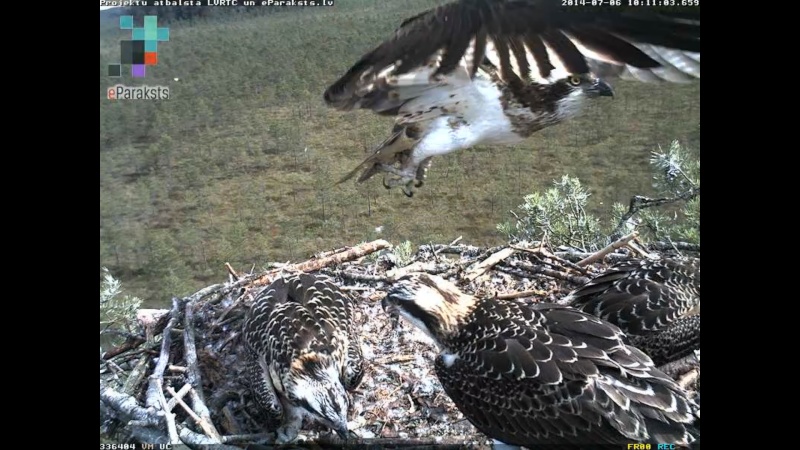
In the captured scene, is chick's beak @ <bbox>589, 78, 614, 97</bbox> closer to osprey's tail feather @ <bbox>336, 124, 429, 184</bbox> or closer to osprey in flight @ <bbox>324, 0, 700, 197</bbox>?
osprey in flight @ <bbox>324, 0, 700, 197</bbox>

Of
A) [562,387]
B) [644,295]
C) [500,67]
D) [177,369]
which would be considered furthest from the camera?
[177,369]

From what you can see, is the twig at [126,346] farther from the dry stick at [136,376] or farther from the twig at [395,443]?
the twig at [395,443]

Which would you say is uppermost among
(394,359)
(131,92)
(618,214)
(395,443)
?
(131,92)

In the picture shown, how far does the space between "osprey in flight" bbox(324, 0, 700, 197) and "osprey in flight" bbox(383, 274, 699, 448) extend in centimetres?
71

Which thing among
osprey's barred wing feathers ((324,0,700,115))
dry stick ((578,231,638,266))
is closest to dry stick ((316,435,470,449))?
dry stick ((578,231,638,266))

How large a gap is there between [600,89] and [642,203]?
605mm

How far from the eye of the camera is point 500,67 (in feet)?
8.15

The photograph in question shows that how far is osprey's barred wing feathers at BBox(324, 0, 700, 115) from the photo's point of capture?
2281 millimetres

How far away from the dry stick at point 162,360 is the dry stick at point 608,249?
188cm

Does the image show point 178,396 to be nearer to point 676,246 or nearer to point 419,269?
point 419,269

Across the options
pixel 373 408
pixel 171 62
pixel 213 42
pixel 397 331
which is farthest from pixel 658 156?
pixel 171 62

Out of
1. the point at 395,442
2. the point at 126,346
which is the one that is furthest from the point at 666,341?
the point at 126,346

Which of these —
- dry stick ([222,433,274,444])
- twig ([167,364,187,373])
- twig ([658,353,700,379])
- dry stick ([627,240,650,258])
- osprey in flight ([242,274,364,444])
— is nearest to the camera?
osprey in flight ([242,274,364,444])
